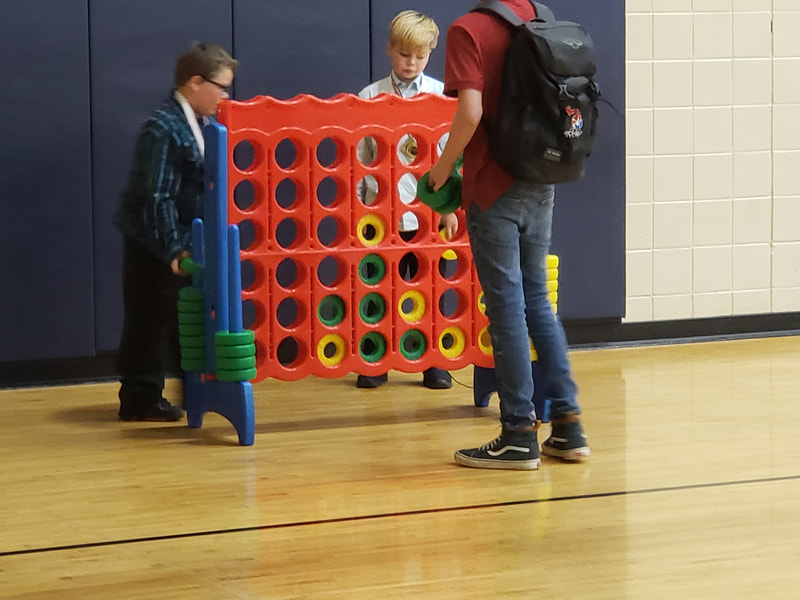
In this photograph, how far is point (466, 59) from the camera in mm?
3562

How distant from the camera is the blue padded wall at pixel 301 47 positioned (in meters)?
5.27

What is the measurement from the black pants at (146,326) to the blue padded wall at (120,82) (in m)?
0.62

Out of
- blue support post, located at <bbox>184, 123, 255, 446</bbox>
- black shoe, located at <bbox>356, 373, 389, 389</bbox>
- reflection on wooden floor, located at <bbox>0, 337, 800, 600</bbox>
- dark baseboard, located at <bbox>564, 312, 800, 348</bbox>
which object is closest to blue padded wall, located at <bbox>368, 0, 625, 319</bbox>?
dark baseboard, located at <bbox>564, 312, 800, 348</bbox>

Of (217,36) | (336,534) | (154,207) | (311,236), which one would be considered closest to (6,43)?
(217,36)

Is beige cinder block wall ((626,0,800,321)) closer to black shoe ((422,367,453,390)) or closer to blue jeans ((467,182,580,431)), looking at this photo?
black shoe ((422,367,453,390))

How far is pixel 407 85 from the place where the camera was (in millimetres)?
4949

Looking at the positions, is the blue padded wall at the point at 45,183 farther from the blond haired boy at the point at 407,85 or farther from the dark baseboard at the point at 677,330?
the dark baseboard at the point at 677,330

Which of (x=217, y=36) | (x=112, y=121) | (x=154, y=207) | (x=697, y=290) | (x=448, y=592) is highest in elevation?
(x=217, y=36)

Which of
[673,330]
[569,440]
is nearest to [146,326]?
[569,440]

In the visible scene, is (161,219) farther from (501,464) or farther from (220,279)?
(501,464)

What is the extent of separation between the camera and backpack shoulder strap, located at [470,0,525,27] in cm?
362

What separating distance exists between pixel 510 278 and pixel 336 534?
91cm

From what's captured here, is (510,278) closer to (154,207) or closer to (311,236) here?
(311,236)

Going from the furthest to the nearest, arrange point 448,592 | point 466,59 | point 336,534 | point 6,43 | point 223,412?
point 6,43 → point 223,412 → point 466,59 → point 336,534 → point 448,592
